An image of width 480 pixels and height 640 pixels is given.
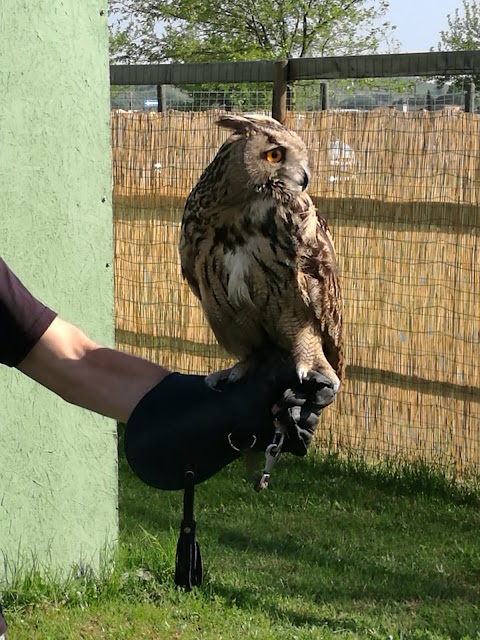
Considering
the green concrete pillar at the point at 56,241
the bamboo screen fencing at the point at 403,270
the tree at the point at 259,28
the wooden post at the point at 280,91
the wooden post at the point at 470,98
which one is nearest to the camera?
the green concrete pillar at the point at 56,241

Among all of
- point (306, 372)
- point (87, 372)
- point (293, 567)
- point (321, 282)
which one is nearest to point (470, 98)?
point (293, 567)

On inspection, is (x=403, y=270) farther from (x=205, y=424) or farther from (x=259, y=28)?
(x=259, y=28)

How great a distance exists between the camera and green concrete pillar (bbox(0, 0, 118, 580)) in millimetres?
3887

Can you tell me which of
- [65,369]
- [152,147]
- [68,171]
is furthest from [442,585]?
[152,147]

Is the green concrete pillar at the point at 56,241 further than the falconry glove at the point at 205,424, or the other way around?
the green concrete pillar at the point at 56,241

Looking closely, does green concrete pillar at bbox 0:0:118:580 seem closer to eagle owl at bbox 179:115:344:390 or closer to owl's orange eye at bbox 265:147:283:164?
eagle owl at bbox 179:115:344:390

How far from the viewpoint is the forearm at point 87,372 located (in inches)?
91.1

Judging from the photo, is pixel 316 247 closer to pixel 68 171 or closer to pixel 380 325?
pixel 68 171

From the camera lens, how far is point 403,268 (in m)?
5.89

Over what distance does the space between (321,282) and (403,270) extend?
2.96 m

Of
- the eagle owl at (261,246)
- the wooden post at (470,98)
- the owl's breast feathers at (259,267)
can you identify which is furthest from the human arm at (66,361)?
the wooden post at (470,98)

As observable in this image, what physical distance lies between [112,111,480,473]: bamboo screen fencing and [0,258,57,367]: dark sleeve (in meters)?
3.80

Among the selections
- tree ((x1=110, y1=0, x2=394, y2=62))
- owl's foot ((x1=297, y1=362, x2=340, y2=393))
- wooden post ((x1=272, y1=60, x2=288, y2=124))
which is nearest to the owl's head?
owl's foot ((x1=297, y1=362, x2=340, y2=393))

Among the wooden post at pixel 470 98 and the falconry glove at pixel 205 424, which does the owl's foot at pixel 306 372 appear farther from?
the wooden post at pixel 470 98
